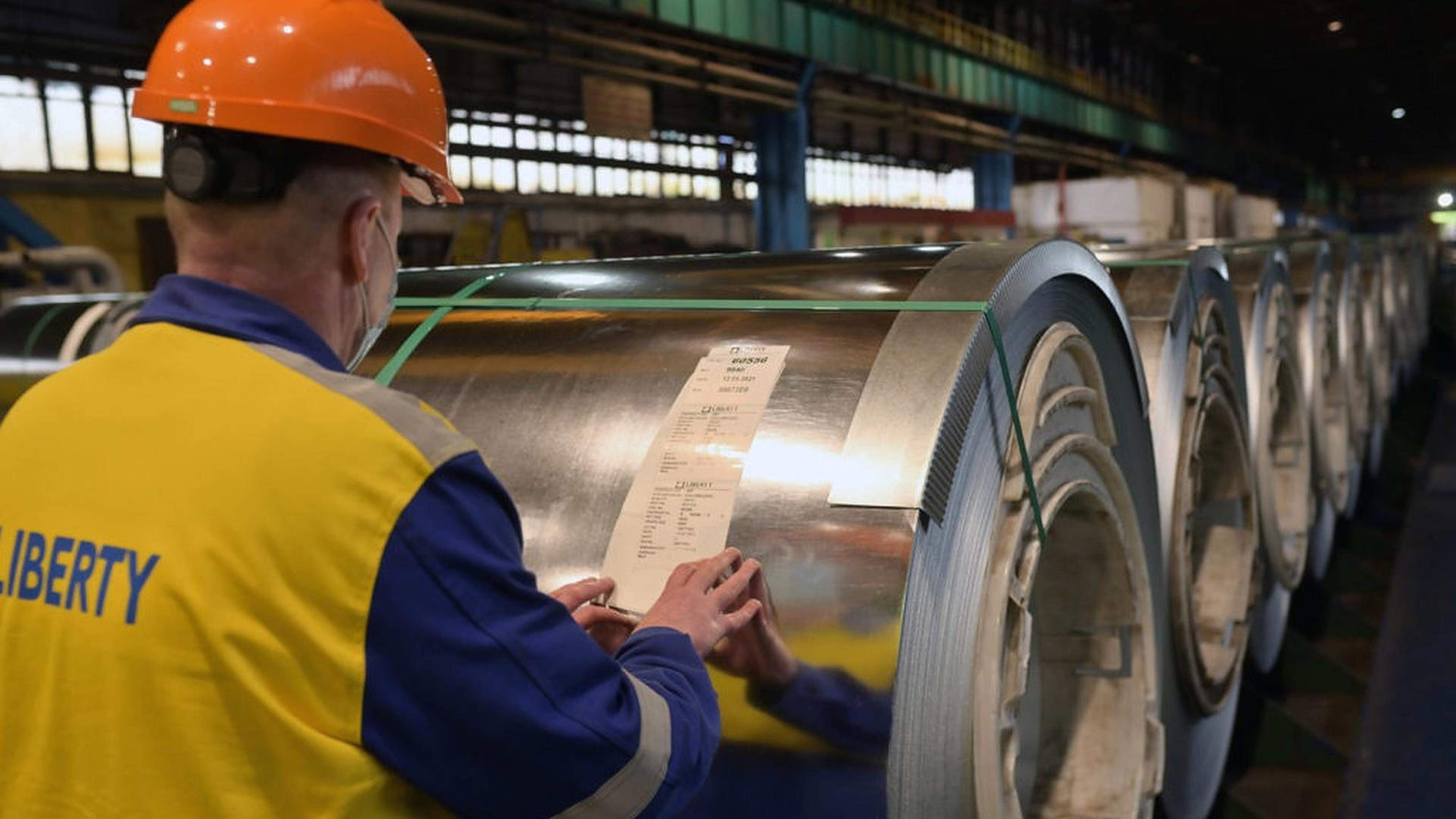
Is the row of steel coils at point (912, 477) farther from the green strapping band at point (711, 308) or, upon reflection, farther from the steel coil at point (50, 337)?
the steel coil at point (50, 337)

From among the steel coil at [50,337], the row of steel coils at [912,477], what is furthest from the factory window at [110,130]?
the row of steel coils at [912,477]

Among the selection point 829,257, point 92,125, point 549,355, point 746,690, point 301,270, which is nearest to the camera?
point 301,270

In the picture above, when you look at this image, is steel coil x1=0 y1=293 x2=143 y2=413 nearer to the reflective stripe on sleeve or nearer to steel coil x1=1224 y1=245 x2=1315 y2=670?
steel coil x1=1224 y1=245 x2=1315 y2=670

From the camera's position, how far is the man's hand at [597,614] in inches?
60.6

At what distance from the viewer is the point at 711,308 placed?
1.88m

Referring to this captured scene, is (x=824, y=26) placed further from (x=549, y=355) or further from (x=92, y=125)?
(x=549, y=355)

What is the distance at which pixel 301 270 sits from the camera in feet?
3.84

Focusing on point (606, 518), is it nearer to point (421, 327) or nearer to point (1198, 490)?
point (421, 327)

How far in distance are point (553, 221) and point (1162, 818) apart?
15363mm

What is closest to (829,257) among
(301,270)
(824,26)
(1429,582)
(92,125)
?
(301,270)

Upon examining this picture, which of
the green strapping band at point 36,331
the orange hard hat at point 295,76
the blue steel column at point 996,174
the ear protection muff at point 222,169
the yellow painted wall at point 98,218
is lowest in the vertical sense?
the green strapping band at point 36,331

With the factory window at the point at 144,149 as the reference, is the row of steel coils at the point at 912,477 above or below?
below

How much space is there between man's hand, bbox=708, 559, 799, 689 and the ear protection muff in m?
0.70

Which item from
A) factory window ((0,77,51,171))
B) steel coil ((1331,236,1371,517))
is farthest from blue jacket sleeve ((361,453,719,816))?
factory window ((0,77,51,171))
